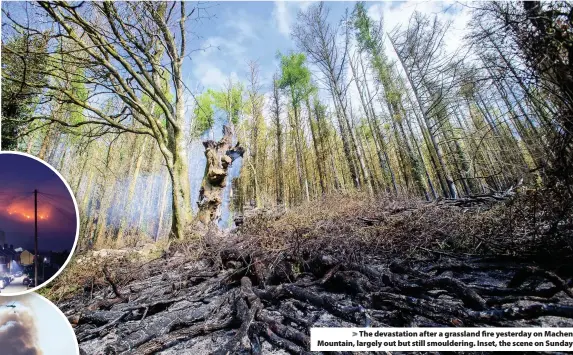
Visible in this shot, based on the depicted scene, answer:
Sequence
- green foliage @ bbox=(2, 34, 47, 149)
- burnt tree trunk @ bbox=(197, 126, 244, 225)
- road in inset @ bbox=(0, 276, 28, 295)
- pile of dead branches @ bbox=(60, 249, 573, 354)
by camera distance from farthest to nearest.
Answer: burnt tree trunk @ bbox=(197, 126, 244, 225) → green foliage @ bbox=(2, 34, 47, 149) → road in inset @ bbox=(0, 276, 28, 295) → pile of dead branches @ bbox=(60, 249, 573, 354)

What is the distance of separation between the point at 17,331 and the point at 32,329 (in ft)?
0.18

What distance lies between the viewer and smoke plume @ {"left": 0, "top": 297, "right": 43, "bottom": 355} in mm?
1170

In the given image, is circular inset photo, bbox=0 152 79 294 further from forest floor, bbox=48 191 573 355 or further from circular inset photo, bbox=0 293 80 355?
forest floor, bbox=48 191 573 355

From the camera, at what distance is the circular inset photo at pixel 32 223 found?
1300mm

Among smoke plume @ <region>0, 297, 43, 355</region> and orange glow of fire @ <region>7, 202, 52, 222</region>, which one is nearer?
smoke plume @ <region>0, 297, 43, 355</region>

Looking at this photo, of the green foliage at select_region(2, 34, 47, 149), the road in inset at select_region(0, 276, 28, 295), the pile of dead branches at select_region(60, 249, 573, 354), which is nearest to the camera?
the pile of dead branches at select_region(60, 249, 573, 354)

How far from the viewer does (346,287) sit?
5.84 ft

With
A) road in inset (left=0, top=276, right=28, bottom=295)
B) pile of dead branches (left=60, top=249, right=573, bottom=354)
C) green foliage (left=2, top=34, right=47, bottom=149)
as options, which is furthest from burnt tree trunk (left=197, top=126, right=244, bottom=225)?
road in inset (left=0, top=276, right=28, bottom=295)

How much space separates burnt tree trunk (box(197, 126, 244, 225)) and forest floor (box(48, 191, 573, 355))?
2406 millimetres

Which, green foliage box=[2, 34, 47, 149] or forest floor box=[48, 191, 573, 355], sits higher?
green foliage box=[2, 34, 47, 149]

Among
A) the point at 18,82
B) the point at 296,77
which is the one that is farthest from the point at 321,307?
the point at 296,77

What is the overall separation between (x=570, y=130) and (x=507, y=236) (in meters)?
1.07

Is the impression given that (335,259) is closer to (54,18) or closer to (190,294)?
(190,294)

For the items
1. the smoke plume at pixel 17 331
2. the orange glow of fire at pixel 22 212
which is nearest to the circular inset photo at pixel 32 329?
the smoke plume at pixel 17 331
